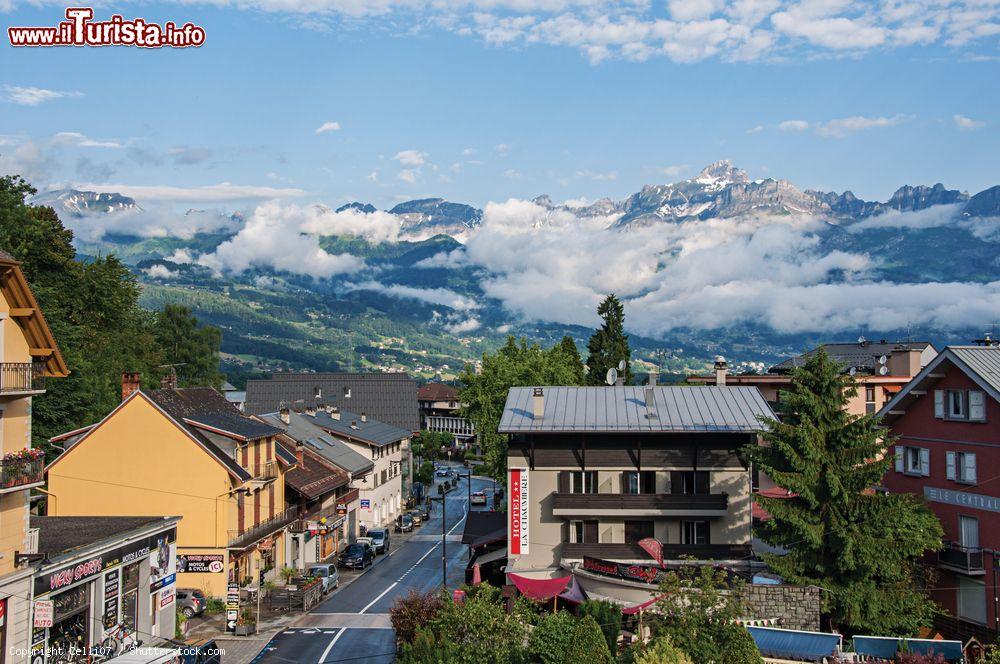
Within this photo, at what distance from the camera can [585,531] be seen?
4778 centimetres

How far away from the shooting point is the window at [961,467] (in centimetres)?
4041

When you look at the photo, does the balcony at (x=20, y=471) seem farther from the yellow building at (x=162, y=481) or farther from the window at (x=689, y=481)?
the window at (x=689, y=481)

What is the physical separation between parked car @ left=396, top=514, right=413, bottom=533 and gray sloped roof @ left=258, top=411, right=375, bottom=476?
781cm

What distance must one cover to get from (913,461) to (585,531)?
16646 mm

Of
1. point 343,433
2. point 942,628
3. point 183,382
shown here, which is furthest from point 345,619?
point 183,382

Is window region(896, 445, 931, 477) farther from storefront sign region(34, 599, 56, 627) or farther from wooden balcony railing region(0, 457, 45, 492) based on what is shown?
wooden balcony railing region(0, 457, 45, 492)

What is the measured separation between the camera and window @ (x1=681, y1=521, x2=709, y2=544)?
1858 inches

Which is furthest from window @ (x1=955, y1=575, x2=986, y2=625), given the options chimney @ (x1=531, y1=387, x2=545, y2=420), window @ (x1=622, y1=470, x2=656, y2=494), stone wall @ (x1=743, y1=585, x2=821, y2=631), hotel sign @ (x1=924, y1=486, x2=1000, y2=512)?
chimney @ (x1=531, y1=387, x2=545, y2=420)

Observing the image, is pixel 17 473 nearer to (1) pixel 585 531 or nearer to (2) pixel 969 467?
(1) pixel 585 531

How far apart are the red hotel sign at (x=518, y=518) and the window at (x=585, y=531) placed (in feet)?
8.28

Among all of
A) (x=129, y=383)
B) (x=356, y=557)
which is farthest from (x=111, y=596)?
(x=356, y=557)

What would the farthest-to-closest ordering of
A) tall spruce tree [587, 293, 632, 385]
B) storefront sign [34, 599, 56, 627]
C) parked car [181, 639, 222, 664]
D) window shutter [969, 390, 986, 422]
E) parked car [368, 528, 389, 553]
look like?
1. tall spruce tree [587, 293, 632, 385]
2. parked car [368, 528, 389, 553]
3. window shutter [969, 390, 986, 422]
4. parked car [181, 639, 222, 664]
5. storefront sign [34, 599, 56, 627]

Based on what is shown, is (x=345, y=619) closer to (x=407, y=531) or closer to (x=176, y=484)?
(x=176, y=484)

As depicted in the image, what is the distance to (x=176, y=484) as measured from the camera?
158 ft
